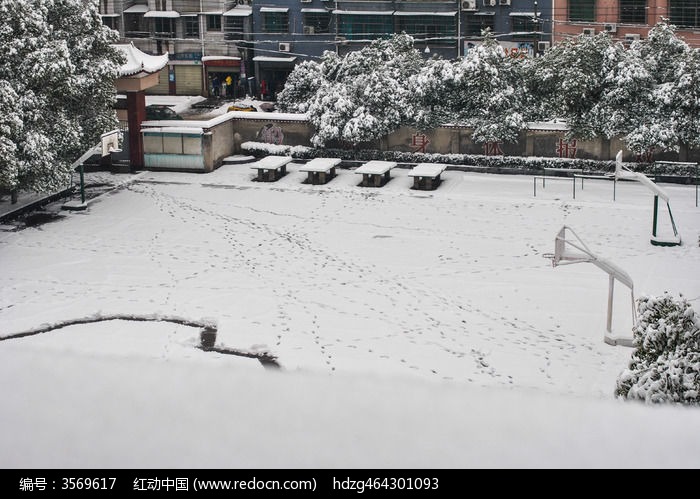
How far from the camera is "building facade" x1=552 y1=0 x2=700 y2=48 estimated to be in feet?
144

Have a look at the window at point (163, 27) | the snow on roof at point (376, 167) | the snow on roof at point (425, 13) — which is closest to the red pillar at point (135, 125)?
the snow on roof at point (376, 167)

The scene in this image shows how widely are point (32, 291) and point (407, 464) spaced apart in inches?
715

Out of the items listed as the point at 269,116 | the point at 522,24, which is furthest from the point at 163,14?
the point at 269,116

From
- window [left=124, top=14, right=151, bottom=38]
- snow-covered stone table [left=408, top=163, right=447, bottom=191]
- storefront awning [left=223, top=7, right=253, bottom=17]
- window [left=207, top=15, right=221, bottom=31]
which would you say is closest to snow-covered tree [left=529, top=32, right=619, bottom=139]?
snow-covered stone table [left=408, top=163, right=447, bottom=191]

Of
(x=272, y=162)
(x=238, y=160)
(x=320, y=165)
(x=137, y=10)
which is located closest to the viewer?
(x=320, y=165)

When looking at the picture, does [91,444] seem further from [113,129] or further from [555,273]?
[113,129]

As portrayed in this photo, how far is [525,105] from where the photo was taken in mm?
31484

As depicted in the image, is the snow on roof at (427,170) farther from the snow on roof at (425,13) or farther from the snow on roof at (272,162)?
the snow on roof at (425,13)

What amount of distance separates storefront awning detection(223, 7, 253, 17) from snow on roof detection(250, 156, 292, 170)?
68.2ft

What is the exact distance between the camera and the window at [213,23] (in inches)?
2000

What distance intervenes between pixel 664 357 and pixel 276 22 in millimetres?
41933

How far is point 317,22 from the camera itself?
4866 cm

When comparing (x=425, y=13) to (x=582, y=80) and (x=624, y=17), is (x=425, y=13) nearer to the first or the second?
(x=624, y=17)

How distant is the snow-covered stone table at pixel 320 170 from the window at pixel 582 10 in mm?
20779
